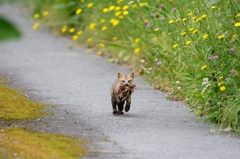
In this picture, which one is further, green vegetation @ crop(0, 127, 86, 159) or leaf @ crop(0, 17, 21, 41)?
green vegetation @ crop(0, 127, 86, 159)

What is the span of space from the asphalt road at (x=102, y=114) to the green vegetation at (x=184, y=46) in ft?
0.78

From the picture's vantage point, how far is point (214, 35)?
22.2 ft

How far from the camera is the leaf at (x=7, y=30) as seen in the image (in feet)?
8.01

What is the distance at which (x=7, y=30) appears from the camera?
2.46 m

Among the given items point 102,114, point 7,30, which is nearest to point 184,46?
point 102,114

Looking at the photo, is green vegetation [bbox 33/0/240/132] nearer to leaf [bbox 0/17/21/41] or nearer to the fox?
the fox

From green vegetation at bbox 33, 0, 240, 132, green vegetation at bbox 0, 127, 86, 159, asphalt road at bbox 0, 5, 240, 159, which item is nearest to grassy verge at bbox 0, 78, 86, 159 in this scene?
green vegetation at bbox 0, 127, 86, 159

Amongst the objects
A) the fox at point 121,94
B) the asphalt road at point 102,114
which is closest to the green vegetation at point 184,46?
the asphalt road at point 102,114

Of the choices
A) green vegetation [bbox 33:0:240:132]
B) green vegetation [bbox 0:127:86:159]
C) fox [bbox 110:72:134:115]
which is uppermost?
green vegetation [bbox 33:0:240:132]

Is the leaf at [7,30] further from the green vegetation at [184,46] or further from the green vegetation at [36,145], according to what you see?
the green vegetation at [184,46]

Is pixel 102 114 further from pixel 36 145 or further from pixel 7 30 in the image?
pixel 7 30

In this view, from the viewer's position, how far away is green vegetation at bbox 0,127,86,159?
5117 mm

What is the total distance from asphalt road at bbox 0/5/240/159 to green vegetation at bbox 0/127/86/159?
0.19 metres

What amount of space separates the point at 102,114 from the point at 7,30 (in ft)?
15.9
